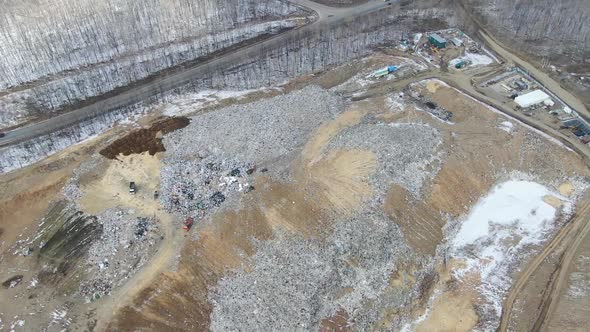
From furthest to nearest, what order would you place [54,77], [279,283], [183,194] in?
[54,77]
[183,194]
[279,283]

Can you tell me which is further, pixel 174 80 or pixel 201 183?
pixel 174 80

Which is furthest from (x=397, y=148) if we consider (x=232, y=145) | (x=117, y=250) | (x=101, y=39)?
(x=101, y=39)

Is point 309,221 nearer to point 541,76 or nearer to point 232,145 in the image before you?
point 232,145

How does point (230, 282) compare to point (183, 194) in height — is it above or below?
below

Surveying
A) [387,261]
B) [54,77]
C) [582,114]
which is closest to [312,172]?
[387,261]

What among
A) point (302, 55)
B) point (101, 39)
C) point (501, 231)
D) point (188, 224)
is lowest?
point (501, 231)

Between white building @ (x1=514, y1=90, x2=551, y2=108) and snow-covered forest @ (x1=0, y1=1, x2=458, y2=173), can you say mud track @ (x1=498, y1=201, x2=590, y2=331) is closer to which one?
white building @ (x1=514, y1=90, x2=551, y2=108)

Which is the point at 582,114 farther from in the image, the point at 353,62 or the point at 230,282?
the point at 230,282
